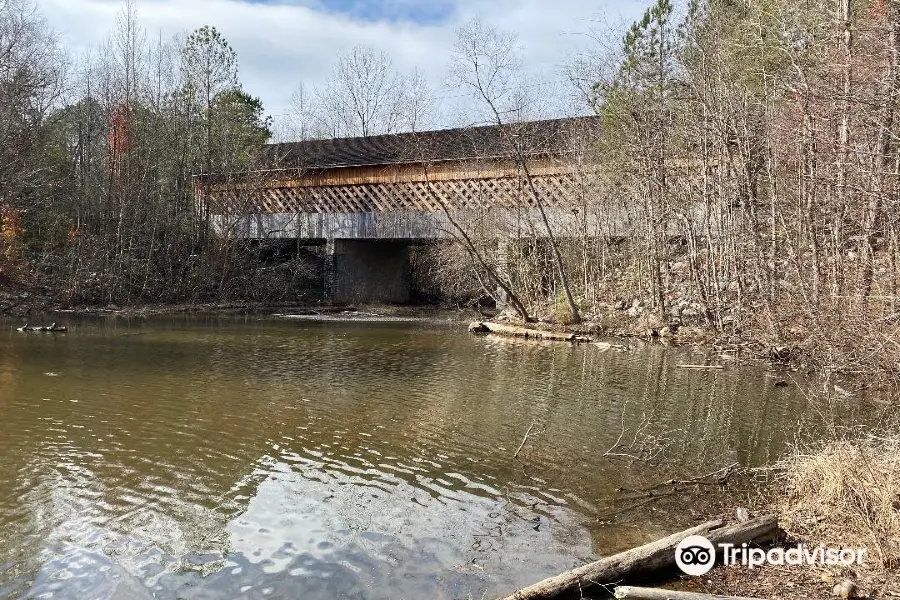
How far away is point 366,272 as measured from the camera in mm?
28719

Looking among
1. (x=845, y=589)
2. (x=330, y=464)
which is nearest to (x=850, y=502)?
(x=845, y=589)

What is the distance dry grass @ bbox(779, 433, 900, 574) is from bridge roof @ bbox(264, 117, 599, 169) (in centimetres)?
1296

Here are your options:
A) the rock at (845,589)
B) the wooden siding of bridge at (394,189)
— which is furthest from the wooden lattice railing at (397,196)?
the rock at (845,589)

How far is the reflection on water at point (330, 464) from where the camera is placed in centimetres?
454

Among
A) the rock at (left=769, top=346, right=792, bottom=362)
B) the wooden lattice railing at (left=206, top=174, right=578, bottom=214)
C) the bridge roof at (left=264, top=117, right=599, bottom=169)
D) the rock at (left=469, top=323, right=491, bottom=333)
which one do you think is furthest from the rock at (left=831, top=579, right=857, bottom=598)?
the wooden lattice railing at (left=206, top=174, right=578, bottom=214)

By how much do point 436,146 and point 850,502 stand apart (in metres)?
20.0

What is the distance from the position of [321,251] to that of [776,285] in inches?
781

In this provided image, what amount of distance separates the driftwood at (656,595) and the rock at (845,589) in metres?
0.54

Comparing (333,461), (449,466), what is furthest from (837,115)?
(333,461)

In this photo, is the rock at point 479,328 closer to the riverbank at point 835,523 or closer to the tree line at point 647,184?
the tree line at point 647,184

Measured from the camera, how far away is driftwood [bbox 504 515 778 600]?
4035 millimetres

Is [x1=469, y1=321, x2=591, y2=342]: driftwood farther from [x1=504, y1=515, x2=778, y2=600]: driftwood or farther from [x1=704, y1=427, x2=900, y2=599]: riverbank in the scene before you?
[x1=504, y1=515, x2=778, y2=600]: driftwood

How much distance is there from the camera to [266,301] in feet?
89.4

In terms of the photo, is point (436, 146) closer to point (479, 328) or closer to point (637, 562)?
point (479, 328)
